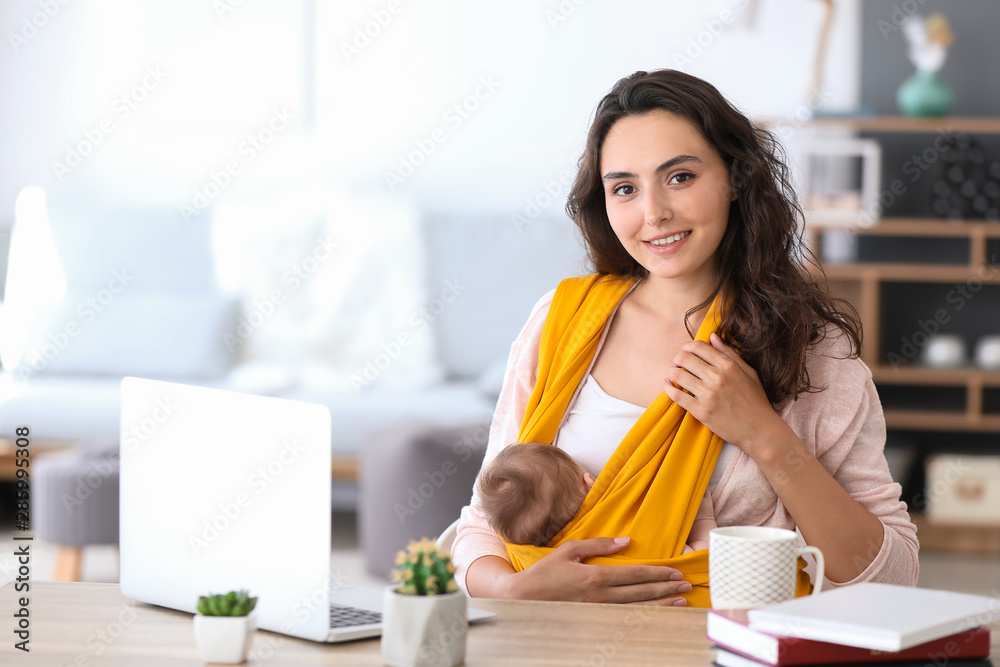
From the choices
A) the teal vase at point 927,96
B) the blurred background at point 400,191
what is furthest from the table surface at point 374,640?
the teal vase at point 927,96

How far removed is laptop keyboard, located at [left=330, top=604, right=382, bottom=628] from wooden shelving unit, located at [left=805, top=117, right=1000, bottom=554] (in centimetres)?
283

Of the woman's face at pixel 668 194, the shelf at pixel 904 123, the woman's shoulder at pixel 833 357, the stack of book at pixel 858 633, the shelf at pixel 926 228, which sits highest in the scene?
the shelf at pixel 904 123

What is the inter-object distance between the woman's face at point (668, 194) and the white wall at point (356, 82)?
242 centimetres

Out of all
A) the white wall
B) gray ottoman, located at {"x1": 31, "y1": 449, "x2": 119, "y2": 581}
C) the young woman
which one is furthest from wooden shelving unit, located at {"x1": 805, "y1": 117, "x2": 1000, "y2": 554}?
gray ottoman, located at {"x1": 31, "y1": 449, "x2": 119, "y2": 581}

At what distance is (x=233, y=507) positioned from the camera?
3.27 feet

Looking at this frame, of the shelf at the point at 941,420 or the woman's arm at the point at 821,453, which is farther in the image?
the shelf at the point at 941,420

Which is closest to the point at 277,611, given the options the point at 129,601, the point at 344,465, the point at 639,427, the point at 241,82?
the point at 129,601

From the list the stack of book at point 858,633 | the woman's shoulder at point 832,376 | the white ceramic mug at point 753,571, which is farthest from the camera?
the woman's shoulder at point 832,376

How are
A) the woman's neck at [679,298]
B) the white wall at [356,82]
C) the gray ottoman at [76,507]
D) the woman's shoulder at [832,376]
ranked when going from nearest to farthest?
the woman's shoulder at [832,376] < the woman's neck at [679,298] < the gray ottoman at [76,507] < the white wall at [356,82]

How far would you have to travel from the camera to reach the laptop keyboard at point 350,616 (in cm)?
102

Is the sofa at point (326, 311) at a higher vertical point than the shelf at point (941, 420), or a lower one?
higher

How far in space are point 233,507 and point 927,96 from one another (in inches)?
127

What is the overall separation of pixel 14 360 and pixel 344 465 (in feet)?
4.56

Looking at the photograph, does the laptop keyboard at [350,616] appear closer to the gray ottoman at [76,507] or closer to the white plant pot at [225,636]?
the white plant pot at [225,636]
